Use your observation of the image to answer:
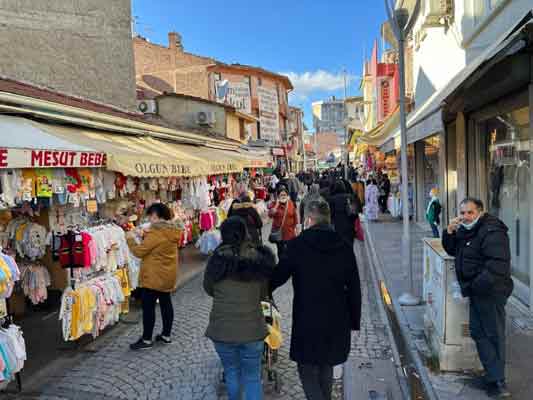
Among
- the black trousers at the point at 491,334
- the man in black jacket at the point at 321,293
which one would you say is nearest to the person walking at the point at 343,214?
the black trousers at the point at 491,334

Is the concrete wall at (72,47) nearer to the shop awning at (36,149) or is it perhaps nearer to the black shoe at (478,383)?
the shop awning at (36,149)

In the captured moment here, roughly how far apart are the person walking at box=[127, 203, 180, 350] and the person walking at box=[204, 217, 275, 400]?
2029 millimetres

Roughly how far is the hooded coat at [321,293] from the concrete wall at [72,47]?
8.87m

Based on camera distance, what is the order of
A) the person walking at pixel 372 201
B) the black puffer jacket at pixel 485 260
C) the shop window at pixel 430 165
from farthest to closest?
the person walking at pixel 372 201, the shop window at pixel 430 165, the black puffer jacket at pixel 485 260

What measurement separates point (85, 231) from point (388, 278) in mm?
5459

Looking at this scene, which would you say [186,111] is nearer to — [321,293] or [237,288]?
[237,288]

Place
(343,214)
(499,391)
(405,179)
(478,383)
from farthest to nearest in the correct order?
(343,214) < (405,179) < (478,383) < (499,391)

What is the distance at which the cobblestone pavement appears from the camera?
14.2ft

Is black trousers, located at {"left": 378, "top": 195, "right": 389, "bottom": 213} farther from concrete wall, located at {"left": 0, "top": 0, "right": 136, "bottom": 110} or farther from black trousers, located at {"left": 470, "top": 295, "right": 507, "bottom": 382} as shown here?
black trousers, located at {"left": 470, "top": 295, "right": 507, "bottom": 382}

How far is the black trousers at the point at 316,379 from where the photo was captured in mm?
3359

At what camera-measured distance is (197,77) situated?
3234 cm

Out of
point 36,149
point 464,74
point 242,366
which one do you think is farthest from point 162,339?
point 464,74

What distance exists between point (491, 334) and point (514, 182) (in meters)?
4.06

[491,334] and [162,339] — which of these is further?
[162,339]
